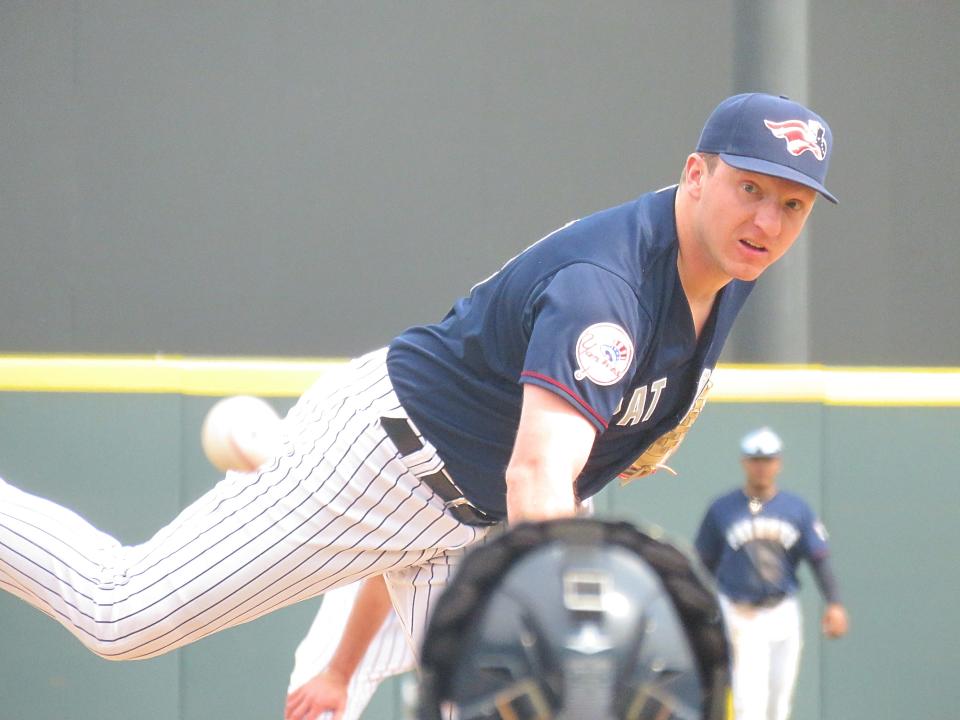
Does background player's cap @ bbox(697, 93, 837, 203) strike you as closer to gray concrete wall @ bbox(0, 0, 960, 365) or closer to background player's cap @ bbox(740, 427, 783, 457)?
background player's cap @ bbox(740, 427, 783, 457)

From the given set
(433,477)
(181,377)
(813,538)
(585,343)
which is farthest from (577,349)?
(813,538)

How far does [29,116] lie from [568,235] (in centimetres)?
495

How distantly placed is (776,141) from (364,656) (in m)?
2.06

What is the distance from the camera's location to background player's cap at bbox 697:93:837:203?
2.66m

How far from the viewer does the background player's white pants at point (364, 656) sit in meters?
3.96

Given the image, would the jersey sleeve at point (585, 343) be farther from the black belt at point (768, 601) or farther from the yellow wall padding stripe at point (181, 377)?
the black belt at point (768, 601)

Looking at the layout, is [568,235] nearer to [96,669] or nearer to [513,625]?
[513,625]

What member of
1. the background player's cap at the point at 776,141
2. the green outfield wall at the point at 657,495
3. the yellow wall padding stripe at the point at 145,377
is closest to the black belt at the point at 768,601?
the green outfield wall at the point at 657,495

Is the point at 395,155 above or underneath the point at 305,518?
above

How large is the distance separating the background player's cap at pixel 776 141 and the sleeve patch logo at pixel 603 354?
44cm

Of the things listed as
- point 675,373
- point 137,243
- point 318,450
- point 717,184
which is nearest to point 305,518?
point 318,450

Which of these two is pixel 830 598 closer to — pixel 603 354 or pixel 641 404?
pixel 641 404

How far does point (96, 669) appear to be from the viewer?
17.3ft

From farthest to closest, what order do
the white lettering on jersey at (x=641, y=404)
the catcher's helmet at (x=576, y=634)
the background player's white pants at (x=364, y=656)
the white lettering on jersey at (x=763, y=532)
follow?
the white lettering on jersey at (x=763, y=532) → the background player's white pants at (x=364, y=656) → the white lettering on jersey at (x=641, y=404) → the catcher's helmet at (x=576, y=634)
